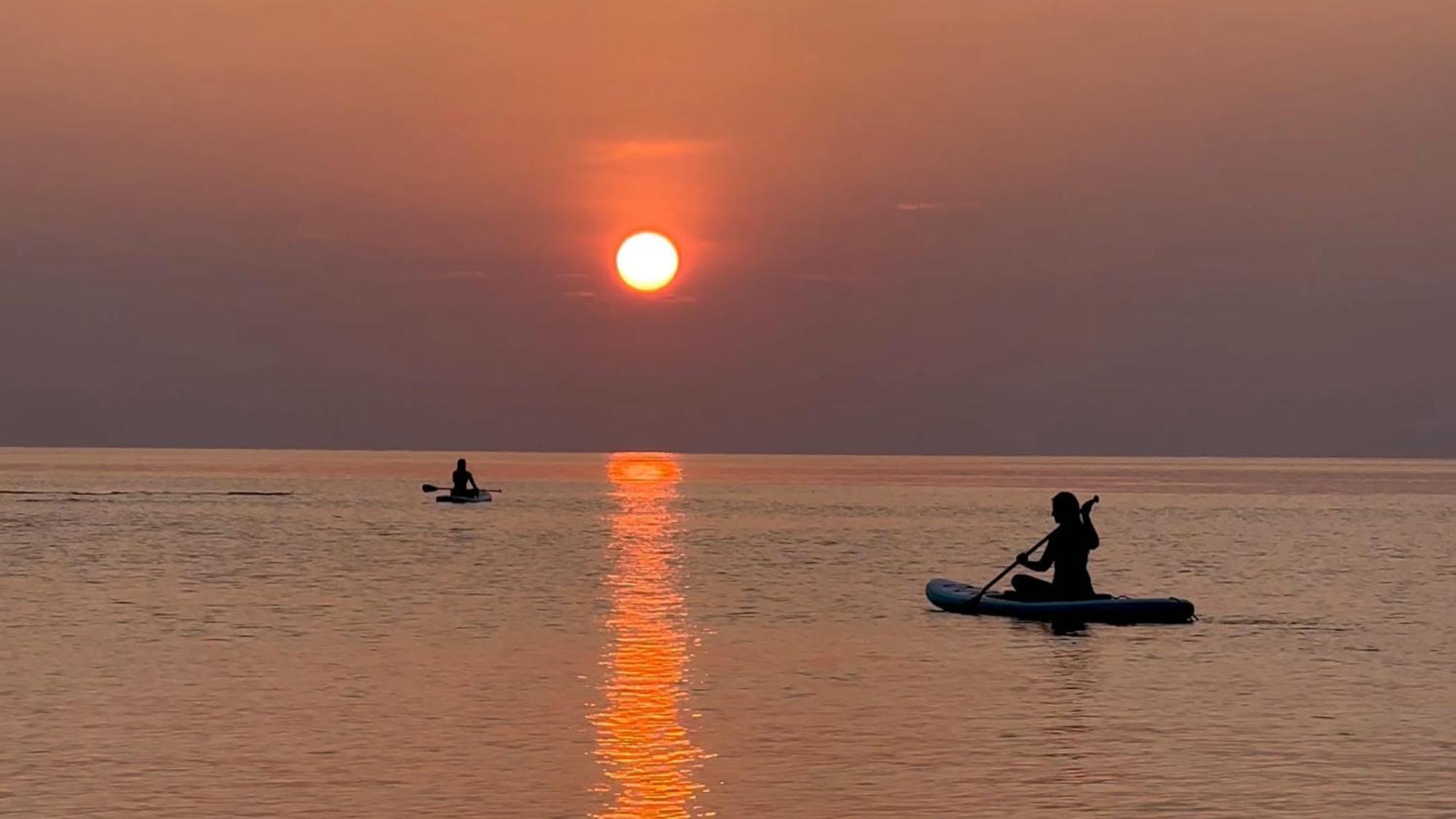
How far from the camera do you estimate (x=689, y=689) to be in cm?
2964

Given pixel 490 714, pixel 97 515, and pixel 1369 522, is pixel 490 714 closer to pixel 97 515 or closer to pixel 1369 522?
pixel 97 515

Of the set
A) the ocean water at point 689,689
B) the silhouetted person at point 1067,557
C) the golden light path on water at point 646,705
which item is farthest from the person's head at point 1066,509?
the golden light path on water at point 646,705

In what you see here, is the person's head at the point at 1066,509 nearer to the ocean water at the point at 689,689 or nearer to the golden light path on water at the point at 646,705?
the ocean water at the point at 689,689

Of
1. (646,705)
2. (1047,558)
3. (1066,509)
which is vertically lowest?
(646,705)

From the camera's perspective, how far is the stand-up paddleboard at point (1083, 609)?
39844 millimetres

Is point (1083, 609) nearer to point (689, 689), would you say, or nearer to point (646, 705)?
point (689, 689)

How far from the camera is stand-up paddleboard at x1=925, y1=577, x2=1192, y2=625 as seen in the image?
39.8 metres

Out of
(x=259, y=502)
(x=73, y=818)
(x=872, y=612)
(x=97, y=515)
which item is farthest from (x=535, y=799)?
(x=259, y=502)

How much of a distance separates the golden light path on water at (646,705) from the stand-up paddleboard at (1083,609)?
629 centimetres

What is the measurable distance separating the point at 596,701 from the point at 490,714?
6.79 feet

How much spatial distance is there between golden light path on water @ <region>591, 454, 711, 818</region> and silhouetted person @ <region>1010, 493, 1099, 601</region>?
23.6 feet

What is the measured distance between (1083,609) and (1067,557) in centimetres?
129

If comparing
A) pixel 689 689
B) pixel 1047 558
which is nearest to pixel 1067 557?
pixel 1047 558

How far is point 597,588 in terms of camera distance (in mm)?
52844
